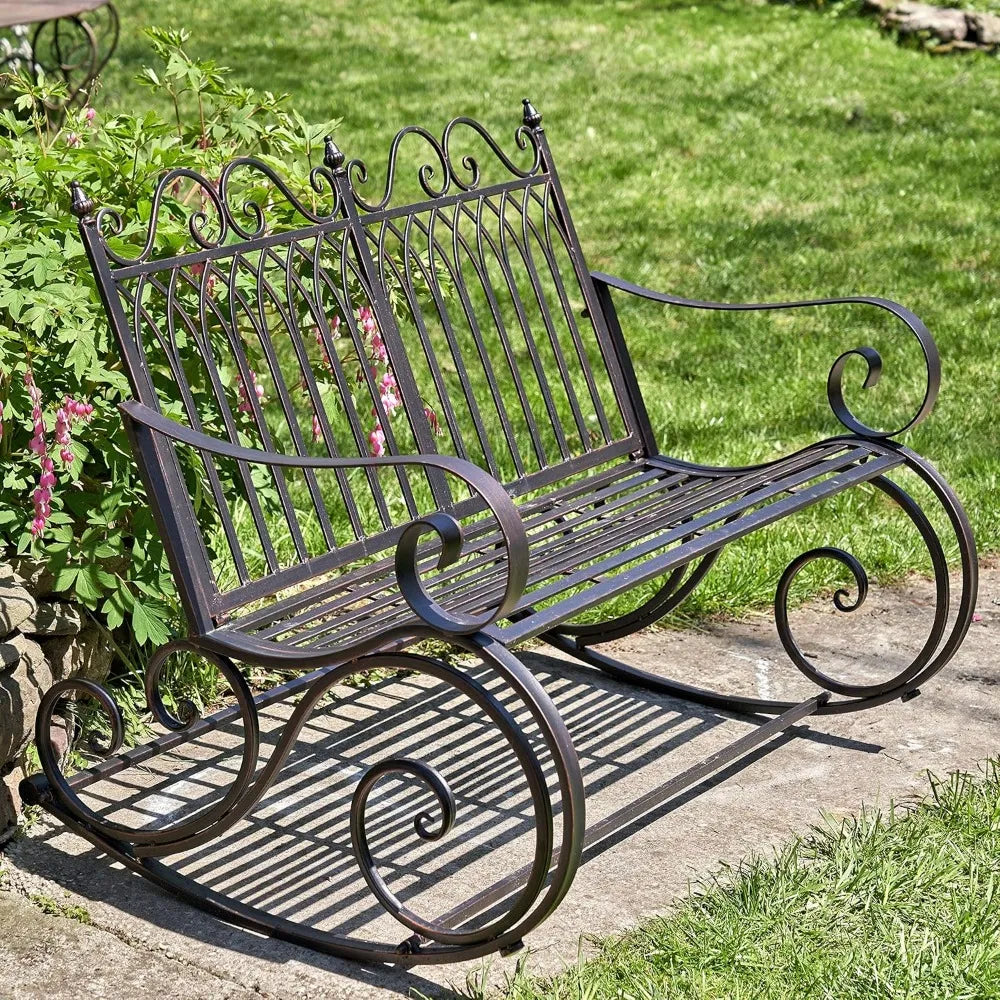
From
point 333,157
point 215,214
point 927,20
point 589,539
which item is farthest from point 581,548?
point 927,20

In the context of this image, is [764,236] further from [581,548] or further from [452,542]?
[452,542]

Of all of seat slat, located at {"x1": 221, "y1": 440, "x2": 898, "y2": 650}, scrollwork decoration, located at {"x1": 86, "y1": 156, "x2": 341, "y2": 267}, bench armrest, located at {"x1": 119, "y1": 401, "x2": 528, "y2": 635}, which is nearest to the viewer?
bench armrest, located at {"x1": 119, "y1": 401, "x2": 528, "y2": 635}

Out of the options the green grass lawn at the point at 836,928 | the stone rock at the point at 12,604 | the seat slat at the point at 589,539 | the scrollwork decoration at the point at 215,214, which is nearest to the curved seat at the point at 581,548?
the seat slat at the point at 589,539

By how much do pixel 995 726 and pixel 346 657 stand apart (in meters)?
1.64

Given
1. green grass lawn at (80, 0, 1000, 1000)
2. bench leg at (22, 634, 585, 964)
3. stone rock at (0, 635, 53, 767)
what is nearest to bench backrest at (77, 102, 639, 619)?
bench leg at (22, 634, 585, 964)

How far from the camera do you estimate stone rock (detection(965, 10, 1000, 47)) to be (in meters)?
10.6

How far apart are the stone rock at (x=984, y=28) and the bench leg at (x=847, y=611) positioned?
7.87 meters

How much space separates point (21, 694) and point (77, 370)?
0.65 meters

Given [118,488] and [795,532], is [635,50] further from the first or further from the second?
[118,488]

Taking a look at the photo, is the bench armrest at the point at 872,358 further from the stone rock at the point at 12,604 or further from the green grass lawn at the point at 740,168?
the stone rock at the point at 12,604

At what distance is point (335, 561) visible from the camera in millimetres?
2988

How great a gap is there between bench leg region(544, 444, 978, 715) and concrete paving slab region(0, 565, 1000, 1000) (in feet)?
0.16

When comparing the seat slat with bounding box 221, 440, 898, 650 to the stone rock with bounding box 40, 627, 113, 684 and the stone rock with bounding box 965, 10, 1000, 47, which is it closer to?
the stone rock with bounding box 40, 627, 113, 684

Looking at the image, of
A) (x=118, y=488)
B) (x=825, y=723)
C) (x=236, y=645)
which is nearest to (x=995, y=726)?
(x=825, y=723)
